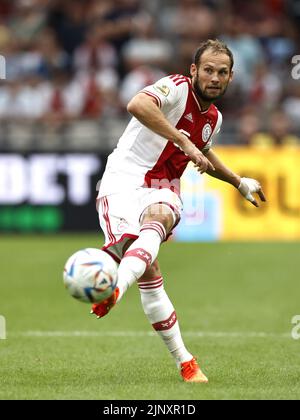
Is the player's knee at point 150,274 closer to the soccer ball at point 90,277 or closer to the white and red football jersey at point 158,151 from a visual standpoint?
the white and red football jersey at point 158,151

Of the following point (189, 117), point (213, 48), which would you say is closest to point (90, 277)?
point (189, 117)

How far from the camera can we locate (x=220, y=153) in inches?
691

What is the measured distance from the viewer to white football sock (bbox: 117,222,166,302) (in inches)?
245

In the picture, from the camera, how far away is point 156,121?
6.47m

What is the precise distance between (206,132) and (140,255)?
120 cm

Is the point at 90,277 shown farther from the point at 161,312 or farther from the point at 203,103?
the point at 203,103

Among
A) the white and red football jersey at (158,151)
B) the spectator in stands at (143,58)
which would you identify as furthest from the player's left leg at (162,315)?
the spectator in stands at (143,58)

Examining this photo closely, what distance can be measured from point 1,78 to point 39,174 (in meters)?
2.23

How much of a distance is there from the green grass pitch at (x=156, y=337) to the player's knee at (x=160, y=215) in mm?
1020

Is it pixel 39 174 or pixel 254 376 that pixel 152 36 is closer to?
pixel 39 174

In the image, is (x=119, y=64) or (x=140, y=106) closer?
(x=140, y=106)

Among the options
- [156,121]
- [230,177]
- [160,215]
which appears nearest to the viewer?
[156,121]

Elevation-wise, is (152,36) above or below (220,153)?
above
